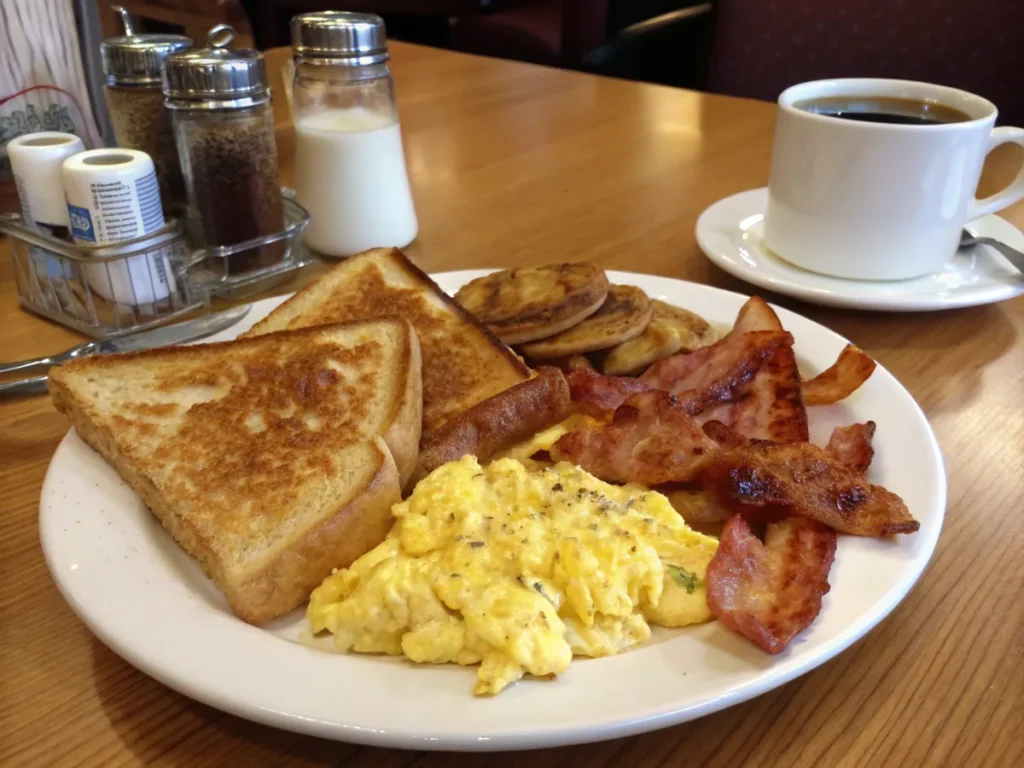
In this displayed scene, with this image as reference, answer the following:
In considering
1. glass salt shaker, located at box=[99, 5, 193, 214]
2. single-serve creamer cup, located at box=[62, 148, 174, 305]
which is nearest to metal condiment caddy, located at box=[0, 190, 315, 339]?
single-serve creamer cup, located at box=[62, 148, 174, 305]

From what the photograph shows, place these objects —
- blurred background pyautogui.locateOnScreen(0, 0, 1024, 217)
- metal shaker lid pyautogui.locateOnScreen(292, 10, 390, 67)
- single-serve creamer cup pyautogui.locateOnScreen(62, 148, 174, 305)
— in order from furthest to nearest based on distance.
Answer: blurred background pyautogui.locateOnScreen(0, 0, 1024, 217) < metal shaker lid pyautogui.locateOnScreen(292, 10, 390, 67) < single-serve creamer cup pyautogui.locateOnScreen(62, 148, 174, 305)

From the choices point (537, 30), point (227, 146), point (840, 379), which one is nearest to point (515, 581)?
point (840, 379)

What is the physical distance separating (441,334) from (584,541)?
0.63 m

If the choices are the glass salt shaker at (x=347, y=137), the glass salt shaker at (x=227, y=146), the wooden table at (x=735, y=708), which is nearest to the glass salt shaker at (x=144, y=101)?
the glass salt shaker at (x=227, y=146)

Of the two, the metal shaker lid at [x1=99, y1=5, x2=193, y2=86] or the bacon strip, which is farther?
the metal shaker lid at [x1=99, y1=5, x2=193, y2=86]

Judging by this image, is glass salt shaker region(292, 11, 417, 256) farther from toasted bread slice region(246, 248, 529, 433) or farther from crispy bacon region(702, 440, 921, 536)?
crispy bacon region(702, 440, 921, 536)

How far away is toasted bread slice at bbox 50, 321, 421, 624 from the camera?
3.26 feet

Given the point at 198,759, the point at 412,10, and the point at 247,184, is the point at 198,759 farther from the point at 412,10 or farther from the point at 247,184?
the point at 412,10

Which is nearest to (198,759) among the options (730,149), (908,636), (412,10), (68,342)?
(908,636)

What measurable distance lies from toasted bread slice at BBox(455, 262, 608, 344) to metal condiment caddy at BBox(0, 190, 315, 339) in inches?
22.5

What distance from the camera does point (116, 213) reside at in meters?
1.59

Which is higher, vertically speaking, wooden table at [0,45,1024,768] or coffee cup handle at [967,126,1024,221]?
coffee cup handle at [967,126,1024,221]

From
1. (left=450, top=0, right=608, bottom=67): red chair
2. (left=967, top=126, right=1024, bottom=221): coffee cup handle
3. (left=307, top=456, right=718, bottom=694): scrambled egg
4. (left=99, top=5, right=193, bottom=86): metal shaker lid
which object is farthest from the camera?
(left=450, top=0, right=608, bottom=67): red chair

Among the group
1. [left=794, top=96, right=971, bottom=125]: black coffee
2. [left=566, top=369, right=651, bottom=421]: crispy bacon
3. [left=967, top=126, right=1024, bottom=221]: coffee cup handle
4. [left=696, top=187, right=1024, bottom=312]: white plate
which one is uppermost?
[left=794, top=96, right=971, bottom=125]: black coffee
